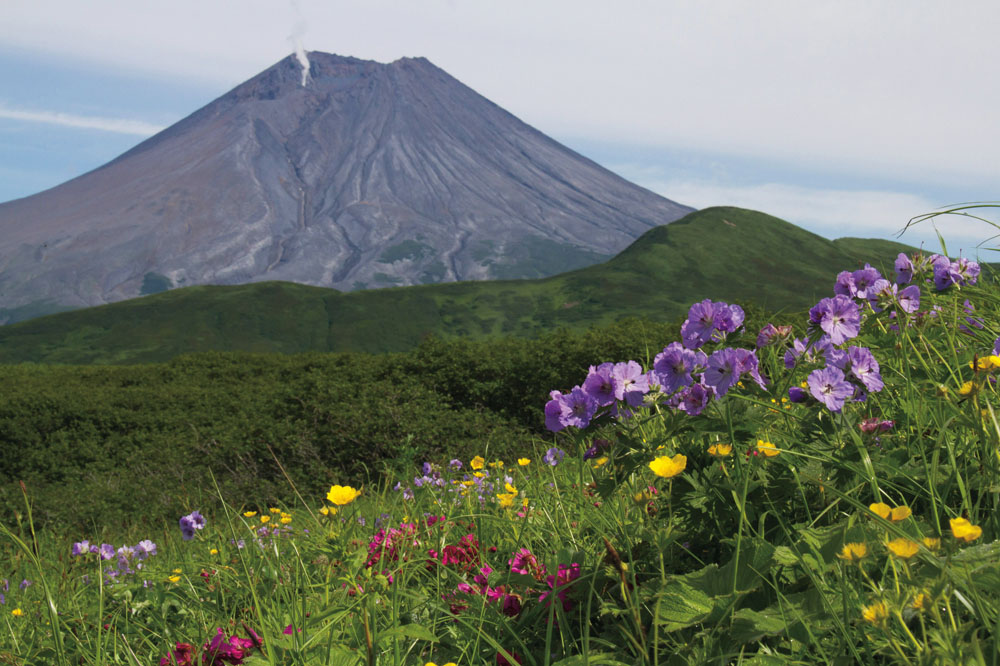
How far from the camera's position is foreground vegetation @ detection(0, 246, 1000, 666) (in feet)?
4.96

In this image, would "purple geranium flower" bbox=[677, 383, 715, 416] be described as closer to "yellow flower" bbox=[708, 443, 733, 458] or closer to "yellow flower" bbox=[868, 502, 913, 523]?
"yellow flower" bbox=[708, 443, 733, 458]

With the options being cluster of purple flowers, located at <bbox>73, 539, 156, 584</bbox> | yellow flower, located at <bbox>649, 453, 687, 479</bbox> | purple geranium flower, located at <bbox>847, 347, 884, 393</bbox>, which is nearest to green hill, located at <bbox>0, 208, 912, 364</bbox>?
cluster of purple flowers, located at <bbox>73, 539, 156, 584</bbox>

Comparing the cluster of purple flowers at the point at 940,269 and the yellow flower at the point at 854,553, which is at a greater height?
the cluster of purple flowers at the point at 940,269

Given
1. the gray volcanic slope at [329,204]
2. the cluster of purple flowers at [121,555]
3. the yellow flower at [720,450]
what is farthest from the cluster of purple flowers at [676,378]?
the gray volcanic slope at [329,204]

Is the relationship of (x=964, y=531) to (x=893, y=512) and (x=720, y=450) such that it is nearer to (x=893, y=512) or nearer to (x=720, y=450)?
(x=893, y=512)

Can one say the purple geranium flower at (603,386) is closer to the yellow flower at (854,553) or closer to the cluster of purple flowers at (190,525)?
the yellow flower at (854,553)

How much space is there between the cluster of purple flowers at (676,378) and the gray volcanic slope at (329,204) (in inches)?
5602

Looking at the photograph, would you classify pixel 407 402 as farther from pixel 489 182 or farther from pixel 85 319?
pixel 489 182

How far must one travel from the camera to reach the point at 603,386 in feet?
6.32

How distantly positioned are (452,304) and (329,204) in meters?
141

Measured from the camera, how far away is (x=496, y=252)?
154m

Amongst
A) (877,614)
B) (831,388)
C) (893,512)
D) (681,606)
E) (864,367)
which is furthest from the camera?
(864,367)

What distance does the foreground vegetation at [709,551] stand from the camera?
59.6 inches

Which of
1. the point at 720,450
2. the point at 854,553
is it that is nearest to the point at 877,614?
the point at 854,553
